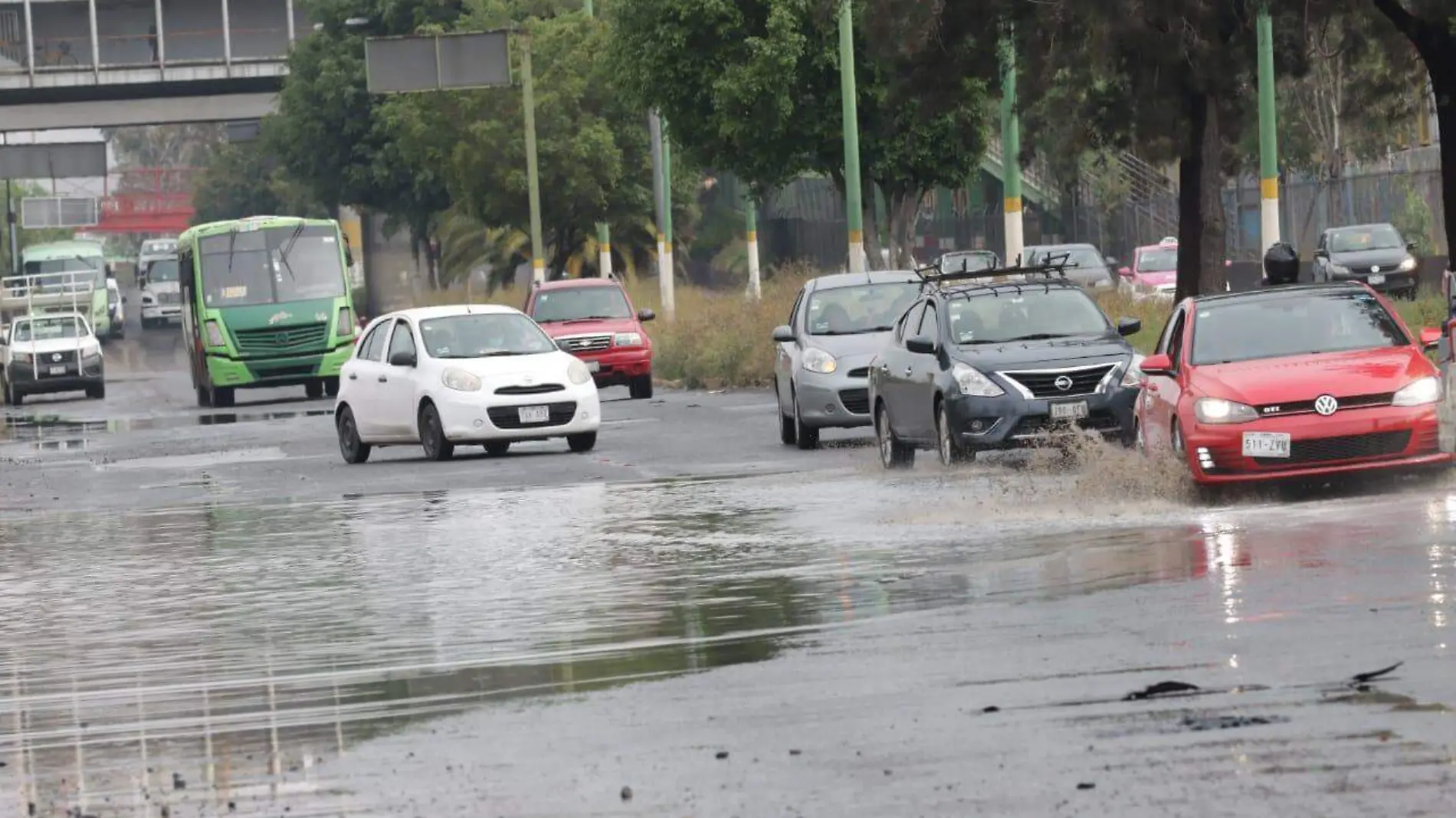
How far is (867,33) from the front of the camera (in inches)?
1276

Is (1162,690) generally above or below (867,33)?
below

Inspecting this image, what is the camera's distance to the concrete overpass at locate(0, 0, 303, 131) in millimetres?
82750

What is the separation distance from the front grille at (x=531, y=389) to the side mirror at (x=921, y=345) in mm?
5548

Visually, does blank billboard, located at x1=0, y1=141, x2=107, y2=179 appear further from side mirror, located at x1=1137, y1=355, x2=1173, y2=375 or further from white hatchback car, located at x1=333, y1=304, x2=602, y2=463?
side mirror, located at x1=1137, y1=355, x2=1173, y2=375

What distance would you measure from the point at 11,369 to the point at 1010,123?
25.5 m

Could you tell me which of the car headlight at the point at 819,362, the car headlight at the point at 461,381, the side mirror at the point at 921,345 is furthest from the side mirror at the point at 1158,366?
the car headlight at the point at 461,381

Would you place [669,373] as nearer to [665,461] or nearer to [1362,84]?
[1362,84]

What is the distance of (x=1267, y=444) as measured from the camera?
16.0 meters

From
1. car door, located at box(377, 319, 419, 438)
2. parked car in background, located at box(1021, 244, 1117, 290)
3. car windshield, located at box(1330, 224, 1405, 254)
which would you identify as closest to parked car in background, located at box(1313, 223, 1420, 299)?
car windshield, located at box(1330, 224, 1405, 254)

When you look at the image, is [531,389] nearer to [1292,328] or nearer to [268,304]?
[1292,328]

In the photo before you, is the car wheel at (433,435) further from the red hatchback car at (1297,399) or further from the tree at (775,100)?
the tree at (775,100)

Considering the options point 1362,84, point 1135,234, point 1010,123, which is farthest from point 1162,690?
point 1135,234

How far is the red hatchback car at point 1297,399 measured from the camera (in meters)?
16.0

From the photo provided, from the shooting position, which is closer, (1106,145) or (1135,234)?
(1106,145)
